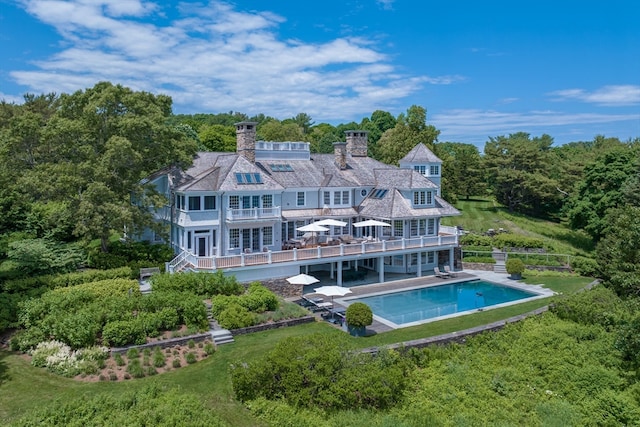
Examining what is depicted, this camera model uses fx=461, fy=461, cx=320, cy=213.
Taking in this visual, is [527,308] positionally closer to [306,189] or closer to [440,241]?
[440,241]

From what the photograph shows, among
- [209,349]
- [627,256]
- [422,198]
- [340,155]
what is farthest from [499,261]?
[209,349]

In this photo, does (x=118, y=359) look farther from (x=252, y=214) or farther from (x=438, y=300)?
(x=438, y=300)

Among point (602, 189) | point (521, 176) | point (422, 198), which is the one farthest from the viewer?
point (521, 176)

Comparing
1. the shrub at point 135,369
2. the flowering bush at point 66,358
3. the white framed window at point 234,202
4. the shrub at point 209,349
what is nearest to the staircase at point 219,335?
the shrub at point 209,349

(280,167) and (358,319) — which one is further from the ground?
(280,167)

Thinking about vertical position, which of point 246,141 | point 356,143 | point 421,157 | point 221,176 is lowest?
point 221,176

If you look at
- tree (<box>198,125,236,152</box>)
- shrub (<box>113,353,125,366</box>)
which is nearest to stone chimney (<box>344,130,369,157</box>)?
shrub (<box>113,353,125,366</box>)
